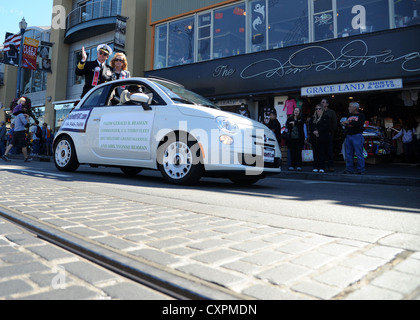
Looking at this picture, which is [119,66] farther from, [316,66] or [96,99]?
[316,66]

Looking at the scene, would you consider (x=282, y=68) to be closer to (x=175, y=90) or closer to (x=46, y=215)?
(x=175, y=90)

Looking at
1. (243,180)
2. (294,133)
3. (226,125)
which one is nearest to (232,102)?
(294,133)

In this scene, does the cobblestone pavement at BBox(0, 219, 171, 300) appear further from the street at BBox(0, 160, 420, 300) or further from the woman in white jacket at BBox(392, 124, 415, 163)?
the woman in white jacket at BBox(392, 124, 415, 163)

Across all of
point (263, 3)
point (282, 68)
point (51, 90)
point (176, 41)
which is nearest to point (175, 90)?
point (282, 68)

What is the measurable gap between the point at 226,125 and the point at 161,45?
13223mm

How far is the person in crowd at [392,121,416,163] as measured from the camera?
39.9 feet

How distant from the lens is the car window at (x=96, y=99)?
609 centimetres

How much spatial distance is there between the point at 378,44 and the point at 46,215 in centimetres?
1114

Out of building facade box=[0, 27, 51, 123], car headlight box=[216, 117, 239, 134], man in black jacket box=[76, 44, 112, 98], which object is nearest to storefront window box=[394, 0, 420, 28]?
car headlight box=[216, 117, 239, 134]

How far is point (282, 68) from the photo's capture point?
12.0 metres

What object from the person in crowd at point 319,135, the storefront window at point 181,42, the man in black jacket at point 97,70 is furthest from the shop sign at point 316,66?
the man in black jacket at point 97,70

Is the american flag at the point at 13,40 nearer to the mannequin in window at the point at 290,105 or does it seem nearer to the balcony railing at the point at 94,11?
the balcony railing at the point at 94,11

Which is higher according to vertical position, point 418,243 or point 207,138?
point 207,138

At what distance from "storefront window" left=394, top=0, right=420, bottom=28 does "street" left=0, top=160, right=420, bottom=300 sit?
908 centimetres
